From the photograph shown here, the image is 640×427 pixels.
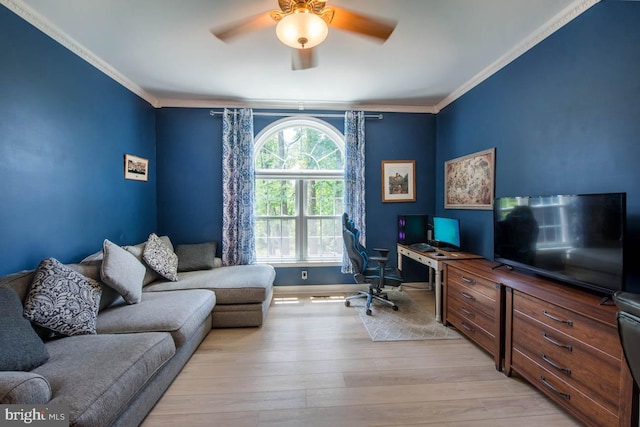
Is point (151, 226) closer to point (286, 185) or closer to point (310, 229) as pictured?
point (286, 185)

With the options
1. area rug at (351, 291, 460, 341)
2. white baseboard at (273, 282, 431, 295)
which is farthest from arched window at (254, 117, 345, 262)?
area rug at (351, 291, 460, 341)

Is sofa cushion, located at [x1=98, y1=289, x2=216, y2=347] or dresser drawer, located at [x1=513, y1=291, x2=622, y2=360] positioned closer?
dresser drawer, located at [x1=513, y1=291, x2=622, y2=360]

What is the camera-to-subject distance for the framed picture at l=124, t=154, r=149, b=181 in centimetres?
314

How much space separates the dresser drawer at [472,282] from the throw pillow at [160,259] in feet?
10.0

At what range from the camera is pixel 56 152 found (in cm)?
222

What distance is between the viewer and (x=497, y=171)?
9.16 feet

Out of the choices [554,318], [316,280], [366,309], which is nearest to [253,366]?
[366,309]

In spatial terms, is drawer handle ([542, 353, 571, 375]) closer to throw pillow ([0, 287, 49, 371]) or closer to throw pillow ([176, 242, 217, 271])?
throw pillow ([0, 287, 49, 371])

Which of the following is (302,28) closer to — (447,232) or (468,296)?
(468,296)

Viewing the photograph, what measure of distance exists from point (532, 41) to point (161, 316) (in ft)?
12.7

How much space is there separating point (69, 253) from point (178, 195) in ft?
5.20

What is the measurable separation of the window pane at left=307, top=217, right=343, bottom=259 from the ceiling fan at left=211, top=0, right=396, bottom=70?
2.60 m

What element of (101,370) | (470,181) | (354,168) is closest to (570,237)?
(470,181)

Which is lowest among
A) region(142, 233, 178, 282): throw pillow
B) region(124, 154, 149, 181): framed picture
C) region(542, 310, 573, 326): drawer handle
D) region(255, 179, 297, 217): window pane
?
region(542, 310, 573, 326): drawer handle
